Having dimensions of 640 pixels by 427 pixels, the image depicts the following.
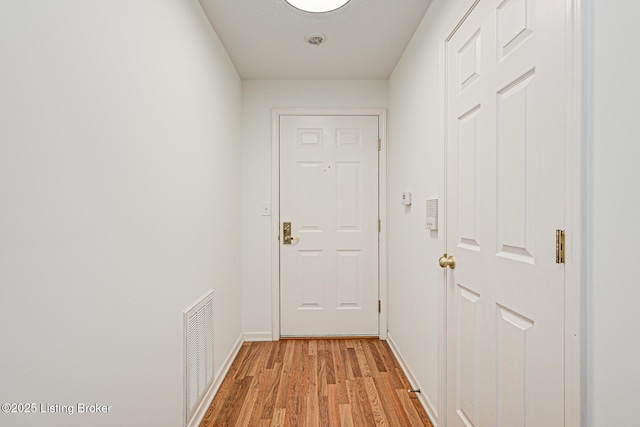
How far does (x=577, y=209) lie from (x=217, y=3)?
6.57ft

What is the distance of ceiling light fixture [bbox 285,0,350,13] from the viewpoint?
183 centimetres

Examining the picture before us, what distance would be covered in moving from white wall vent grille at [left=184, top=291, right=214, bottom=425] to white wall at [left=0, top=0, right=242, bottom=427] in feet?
0.29

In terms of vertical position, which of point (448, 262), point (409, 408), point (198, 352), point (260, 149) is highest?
point (260, 149)

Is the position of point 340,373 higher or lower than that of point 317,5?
lower

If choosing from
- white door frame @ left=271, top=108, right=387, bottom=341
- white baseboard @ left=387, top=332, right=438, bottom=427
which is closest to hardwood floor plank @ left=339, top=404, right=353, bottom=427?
white baseboard @ left=387, top=332, right=438, bottom=427

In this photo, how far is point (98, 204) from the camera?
39.0 inches

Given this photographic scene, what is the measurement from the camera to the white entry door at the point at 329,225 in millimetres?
3006

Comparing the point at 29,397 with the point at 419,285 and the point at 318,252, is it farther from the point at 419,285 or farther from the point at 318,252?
the point at 318,252

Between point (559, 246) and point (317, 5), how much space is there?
173 centimetres

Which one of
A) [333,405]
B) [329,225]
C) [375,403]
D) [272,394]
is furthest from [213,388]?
Answer: [329,225]

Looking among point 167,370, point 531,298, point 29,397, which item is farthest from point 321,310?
point 29,397

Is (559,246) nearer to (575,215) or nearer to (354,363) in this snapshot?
(575,215)

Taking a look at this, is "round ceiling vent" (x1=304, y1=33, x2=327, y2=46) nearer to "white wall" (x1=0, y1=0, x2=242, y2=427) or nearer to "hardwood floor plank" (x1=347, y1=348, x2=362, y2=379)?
"white wall" (x1=0, y1=0, x2=242, y2=427)

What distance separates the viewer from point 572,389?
87cm
